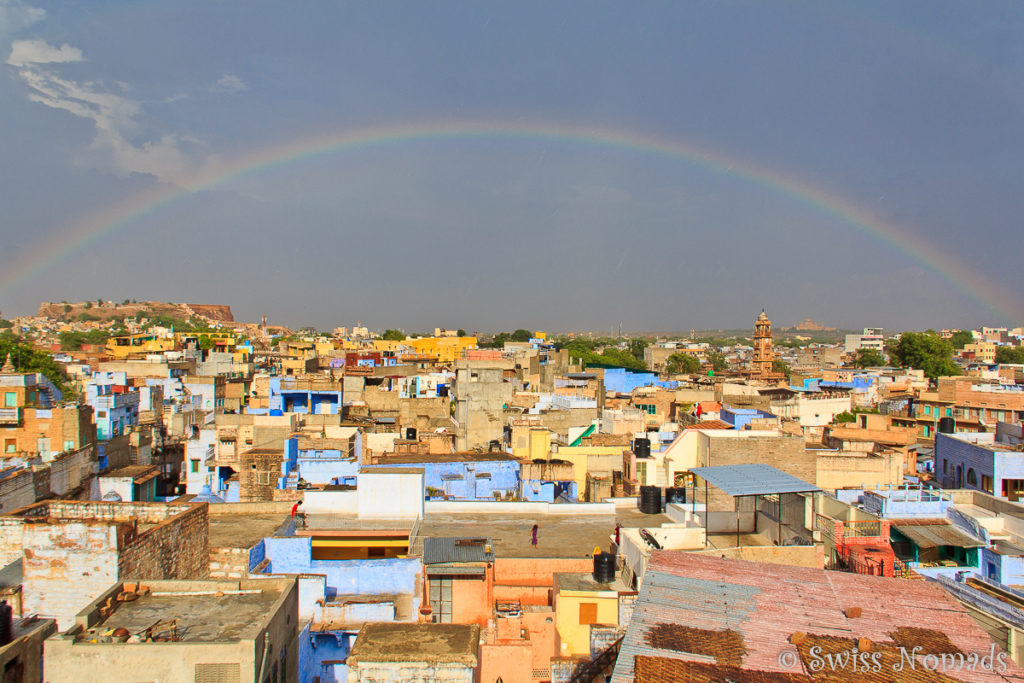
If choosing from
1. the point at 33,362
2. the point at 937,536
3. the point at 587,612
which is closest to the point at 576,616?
the point at 587,612

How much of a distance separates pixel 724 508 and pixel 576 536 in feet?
10.4

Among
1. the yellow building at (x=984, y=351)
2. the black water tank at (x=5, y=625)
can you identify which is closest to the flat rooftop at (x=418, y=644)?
the black water tank at (x=5, y=625)

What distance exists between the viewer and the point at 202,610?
22.1ft

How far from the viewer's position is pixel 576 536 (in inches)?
512

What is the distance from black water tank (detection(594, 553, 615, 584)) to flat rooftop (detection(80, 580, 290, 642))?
4.86 metres

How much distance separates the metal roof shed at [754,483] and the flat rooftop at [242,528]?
23.7 ft

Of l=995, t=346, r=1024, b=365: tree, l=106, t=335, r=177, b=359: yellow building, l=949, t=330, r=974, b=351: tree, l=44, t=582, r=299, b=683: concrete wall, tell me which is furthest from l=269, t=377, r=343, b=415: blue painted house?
l=949, t=330, r=974, b=351: tree

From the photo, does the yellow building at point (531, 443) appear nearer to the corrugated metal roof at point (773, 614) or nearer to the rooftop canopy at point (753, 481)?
the rooftop canopy at point (753, 481)

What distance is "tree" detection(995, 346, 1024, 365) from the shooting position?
3415 inches

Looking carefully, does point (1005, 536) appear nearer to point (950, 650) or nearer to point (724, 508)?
point (724, 508)

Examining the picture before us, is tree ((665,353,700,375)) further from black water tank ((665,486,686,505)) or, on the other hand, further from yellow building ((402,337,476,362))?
black water tank ((665,486,686,505))

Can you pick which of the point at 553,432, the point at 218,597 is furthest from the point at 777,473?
the point at 553,432

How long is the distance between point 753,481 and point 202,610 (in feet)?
25.0

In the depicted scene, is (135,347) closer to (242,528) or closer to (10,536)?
(242,528)
